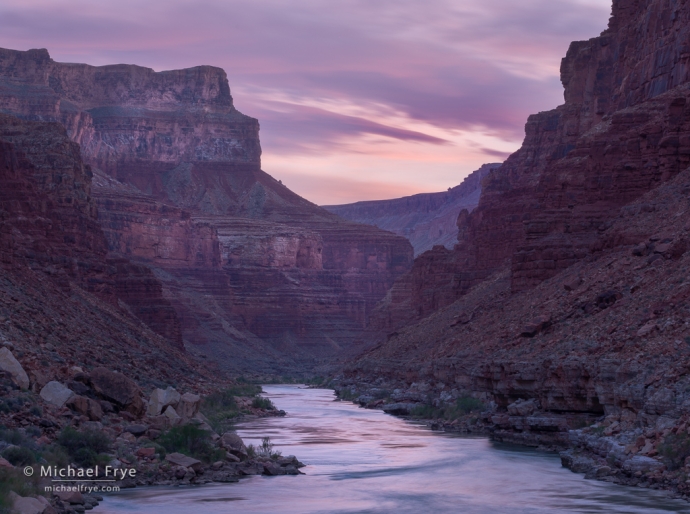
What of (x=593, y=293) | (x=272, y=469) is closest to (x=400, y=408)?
(x=593, y=293)

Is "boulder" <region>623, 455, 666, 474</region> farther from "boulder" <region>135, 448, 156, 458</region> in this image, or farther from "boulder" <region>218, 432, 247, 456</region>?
"boulder" <region>135, 448, 156, 458</region>

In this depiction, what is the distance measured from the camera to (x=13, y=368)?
3219 cm

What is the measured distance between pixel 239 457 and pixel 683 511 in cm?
1231

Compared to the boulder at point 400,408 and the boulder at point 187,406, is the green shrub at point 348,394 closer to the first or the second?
the boulder at point 400,408

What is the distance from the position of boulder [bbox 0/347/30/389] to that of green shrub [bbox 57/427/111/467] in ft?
8.87

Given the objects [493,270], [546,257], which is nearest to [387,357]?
[493,270]

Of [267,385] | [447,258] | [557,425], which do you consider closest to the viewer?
[557,425]

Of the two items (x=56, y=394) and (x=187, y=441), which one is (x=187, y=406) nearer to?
(x=187, y=441)

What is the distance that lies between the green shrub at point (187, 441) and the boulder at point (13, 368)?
3.75 m

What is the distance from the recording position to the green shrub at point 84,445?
95.2 ft

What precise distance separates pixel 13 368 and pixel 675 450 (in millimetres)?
16154

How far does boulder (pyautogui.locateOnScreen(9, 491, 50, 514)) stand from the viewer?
75.5ft

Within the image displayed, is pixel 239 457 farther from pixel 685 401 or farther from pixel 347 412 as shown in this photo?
pixel 347 412

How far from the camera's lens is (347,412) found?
217 ft
